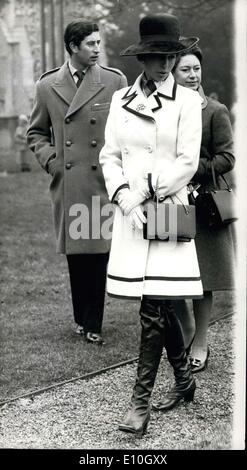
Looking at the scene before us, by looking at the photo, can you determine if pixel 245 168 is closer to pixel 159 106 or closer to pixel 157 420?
pixel 159 106

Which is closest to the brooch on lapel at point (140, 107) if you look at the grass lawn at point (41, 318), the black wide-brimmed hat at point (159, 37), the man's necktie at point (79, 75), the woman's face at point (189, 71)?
the black wide-brimmed hat at point (159, 37)

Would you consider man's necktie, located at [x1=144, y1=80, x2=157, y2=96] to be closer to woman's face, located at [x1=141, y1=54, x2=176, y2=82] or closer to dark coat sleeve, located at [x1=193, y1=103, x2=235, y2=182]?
woman's face, located at [x1=141, y1=54, x2=176, y2=82]

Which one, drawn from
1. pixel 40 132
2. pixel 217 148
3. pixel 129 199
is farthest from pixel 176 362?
pixel 40 132

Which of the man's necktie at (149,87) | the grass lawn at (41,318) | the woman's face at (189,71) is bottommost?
the grass lawn at (41,318)

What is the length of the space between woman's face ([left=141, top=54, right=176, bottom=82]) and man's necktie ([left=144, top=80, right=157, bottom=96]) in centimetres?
3

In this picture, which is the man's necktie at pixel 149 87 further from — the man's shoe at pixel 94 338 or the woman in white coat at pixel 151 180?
the man's shoe at pixel 94 338

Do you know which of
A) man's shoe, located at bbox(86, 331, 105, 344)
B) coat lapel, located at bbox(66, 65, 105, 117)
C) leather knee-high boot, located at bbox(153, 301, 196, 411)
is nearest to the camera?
leather knee-high boot, located at bbox(153, 301, 196, 411)

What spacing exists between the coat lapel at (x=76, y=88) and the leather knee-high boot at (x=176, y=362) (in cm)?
194

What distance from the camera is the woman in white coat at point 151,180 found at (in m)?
4.70

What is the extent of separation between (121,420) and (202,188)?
4.88ft

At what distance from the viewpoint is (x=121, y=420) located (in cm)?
492

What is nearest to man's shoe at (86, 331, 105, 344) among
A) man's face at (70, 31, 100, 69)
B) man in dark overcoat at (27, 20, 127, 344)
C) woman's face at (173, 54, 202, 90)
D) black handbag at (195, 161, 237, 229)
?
man in dark overcoat at (27, 20, 127, 344)

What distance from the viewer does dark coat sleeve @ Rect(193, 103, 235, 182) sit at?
5.46m
